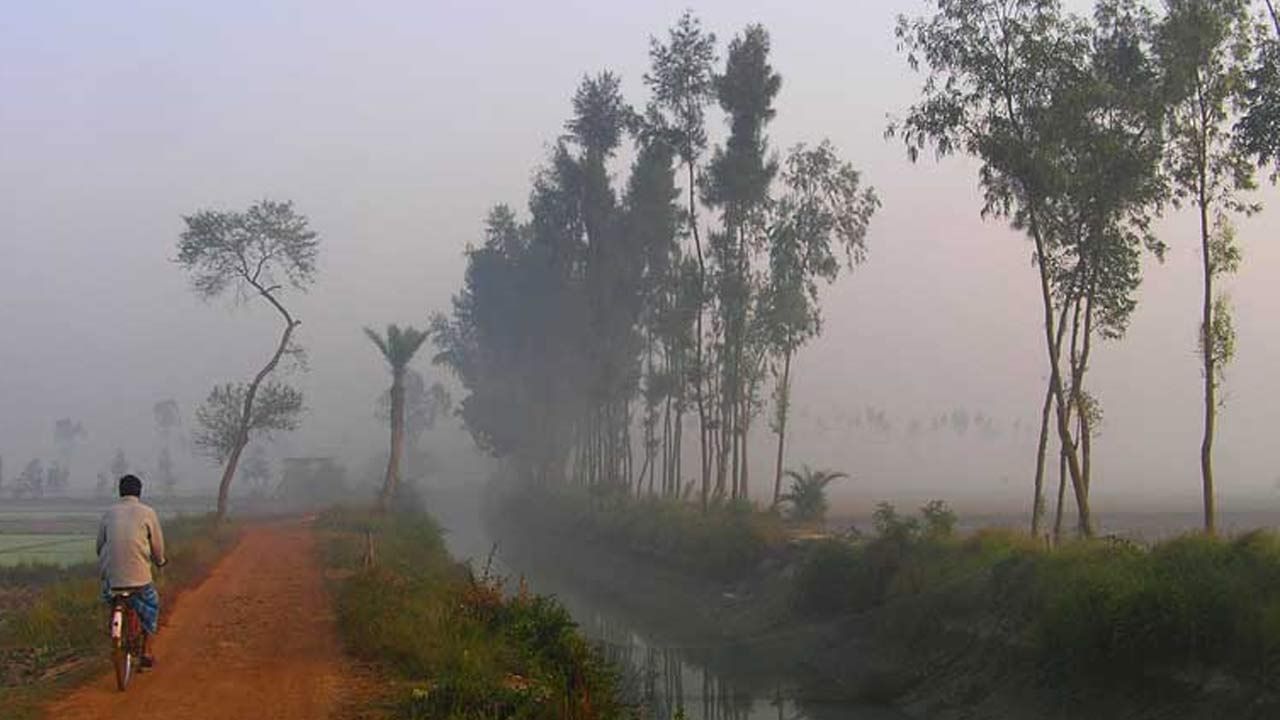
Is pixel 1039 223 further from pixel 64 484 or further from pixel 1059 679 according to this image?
pixel 64 484

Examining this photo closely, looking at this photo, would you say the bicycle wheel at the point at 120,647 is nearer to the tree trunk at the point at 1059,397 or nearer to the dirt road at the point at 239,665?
the dirt road at the point at 239,665

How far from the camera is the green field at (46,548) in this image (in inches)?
1635

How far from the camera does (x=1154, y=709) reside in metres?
15.8

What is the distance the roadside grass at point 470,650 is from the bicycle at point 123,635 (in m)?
2.99

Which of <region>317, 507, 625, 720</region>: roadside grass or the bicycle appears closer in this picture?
<region>317, 507, 625, 720</region>: roadside grass

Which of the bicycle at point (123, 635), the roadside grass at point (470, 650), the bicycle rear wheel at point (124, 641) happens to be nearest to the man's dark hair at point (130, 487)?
the bicycle at point (123, 635)

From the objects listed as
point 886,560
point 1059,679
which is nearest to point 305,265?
point 886,560

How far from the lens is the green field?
41.5 metres

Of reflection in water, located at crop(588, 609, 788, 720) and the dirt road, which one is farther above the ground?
the dirt road

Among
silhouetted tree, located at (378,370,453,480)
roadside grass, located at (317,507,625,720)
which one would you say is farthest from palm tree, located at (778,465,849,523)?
silhouetted tree, located at (378,370,453,480)

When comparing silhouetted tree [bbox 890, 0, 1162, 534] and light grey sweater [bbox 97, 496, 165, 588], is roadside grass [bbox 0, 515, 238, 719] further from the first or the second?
silhouetted tree [bbox 890, 0, 1162, 534]

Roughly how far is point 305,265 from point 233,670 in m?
36.5

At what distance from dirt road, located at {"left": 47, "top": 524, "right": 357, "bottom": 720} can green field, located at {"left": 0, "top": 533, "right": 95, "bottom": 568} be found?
22.9 m

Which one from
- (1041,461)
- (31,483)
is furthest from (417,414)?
(1041,461)
